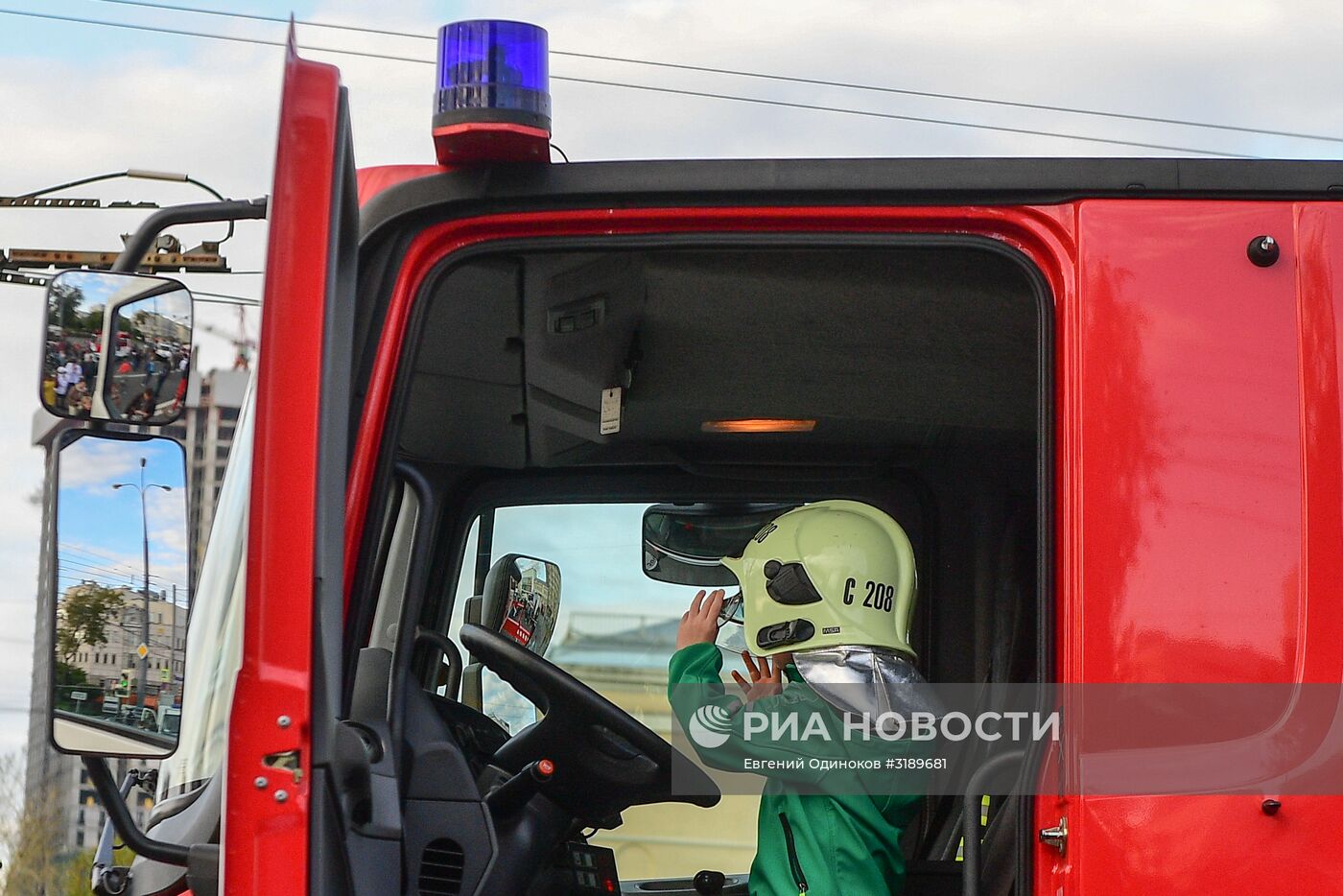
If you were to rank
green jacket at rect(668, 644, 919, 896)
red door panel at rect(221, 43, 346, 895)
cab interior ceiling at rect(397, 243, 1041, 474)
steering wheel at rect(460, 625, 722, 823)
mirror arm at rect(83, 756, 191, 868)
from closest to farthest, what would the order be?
red door panel at rect(221, 43, 346, 895) < mirror arm at rect(83, 756, 191, 868) < cab interior ceiling at rect(397, 243, 1041, 474) < green jacket at rect(668, 644, 919, 896) < steering wheel at rect(460, 625, 722, 823)

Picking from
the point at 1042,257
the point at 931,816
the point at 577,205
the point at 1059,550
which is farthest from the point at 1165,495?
the point at 931,816

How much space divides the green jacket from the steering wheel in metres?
0.11

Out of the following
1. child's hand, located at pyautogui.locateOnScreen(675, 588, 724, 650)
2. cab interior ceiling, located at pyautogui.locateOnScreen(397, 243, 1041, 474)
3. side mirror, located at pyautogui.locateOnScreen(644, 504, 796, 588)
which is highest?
cab interior ceiling, located at pyautogui.locateOnScreen(397, 243, 1041, 474)

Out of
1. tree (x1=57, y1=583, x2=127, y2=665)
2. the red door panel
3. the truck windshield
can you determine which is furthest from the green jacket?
tree (x1=57, y1=583, x2=127, y2=665)

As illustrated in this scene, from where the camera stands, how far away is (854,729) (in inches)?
98.1

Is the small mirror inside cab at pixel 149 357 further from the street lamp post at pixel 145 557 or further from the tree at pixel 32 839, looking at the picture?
the tree at pixel 32 839

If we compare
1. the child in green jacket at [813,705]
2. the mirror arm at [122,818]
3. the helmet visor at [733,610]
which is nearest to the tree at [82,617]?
the mirror arm at [122,818]

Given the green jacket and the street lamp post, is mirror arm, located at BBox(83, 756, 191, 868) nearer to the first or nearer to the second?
the street lamp post

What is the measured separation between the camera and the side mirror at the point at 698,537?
315 centimetres

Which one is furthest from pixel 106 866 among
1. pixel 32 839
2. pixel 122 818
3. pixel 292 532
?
pixel 32 839

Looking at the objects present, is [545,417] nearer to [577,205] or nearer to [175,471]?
[577,205]

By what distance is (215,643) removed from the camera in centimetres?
220

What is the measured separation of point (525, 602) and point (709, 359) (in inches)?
26.7

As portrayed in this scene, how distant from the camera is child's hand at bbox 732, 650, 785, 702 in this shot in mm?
2584
